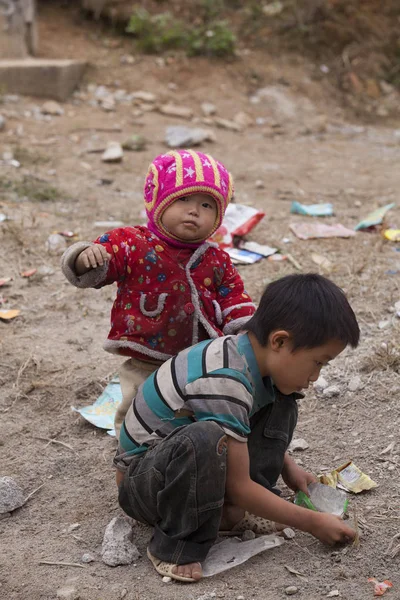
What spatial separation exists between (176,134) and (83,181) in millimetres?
1394

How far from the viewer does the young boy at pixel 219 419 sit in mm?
2072

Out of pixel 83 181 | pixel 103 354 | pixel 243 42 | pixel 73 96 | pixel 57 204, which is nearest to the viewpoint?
pixel 103 354

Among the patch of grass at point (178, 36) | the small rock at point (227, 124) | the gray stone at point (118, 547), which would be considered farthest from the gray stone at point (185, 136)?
the gray stone at point (118, 547)

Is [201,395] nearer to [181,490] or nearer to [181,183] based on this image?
[181,490]

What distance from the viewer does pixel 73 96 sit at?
7957 mm

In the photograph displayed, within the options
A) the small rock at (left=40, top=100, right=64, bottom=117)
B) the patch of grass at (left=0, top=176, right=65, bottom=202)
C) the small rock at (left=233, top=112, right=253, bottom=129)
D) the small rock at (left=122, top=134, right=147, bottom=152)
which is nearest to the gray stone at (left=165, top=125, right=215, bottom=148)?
the small rock at (left=122, top=134, right=147, bottom=152)

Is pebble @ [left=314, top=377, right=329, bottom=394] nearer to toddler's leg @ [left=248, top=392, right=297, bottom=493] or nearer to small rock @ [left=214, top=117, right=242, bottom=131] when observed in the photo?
toddler's leg @ [left=248, top=392, right=297, bottom=493]

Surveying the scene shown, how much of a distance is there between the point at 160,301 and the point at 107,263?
0.74 ft

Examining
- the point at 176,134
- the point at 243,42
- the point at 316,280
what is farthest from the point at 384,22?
the point at 316,280

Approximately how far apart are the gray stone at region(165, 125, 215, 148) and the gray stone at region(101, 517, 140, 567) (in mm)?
4968

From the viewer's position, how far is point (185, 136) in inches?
274

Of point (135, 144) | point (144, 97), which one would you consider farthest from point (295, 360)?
point (144, 97)

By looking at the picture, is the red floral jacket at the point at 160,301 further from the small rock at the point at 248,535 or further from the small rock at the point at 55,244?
the small rock at the point at 55,244

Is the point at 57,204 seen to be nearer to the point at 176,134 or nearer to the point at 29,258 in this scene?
the point at 29,258
